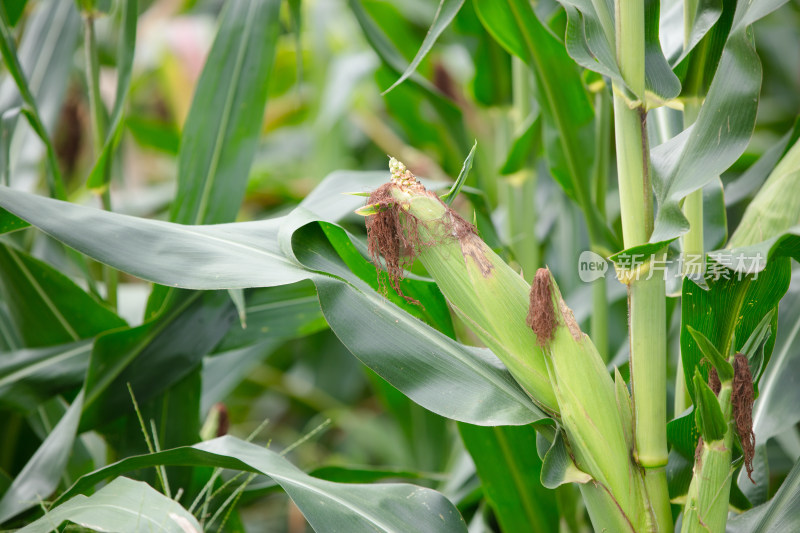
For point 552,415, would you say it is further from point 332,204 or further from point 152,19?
point 152,19

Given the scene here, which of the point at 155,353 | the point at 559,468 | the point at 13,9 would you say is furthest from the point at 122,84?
the point at 559,468

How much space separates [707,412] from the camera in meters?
0.46

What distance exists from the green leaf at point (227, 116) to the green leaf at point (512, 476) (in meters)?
0.38

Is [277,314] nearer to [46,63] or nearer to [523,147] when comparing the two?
[523,147]

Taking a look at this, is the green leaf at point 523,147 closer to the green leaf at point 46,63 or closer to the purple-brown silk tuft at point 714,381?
the purple-brown silk tuft at point 714,381

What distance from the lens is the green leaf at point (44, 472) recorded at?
65 centimetres

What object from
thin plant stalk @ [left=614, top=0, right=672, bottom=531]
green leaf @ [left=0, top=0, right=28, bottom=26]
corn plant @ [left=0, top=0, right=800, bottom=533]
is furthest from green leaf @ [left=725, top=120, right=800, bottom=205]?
green leaf @ [left=0, top=0, right=28, bottom=26]

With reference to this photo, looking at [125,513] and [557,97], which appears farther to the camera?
[557,97]

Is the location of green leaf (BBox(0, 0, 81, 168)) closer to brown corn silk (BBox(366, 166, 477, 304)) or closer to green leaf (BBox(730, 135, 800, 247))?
brown corn silk (BBox(366, 166, 477, 304))

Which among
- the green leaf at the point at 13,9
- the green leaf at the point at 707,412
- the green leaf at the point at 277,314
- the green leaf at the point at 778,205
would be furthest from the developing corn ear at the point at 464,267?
the green leaf at the point at 13,9

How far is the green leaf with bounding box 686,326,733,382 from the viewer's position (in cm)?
45

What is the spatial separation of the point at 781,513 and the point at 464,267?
329 millimetres

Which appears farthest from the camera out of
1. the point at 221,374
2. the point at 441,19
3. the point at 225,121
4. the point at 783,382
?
the point at 221,374

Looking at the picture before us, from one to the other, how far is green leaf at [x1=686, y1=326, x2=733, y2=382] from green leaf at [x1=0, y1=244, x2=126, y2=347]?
60cm
